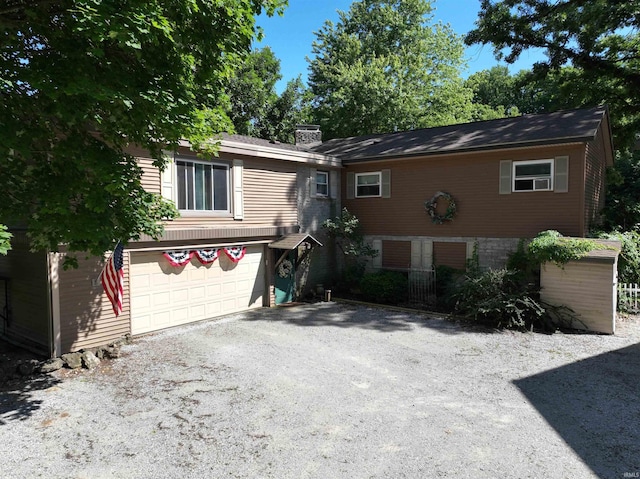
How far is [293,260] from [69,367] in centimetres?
807

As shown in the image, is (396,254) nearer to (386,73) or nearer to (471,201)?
(471,201)

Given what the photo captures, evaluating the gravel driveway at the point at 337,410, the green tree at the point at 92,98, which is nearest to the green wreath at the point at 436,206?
the gravel driveway at the point at 337,410

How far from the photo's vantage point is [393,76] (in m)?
30.3

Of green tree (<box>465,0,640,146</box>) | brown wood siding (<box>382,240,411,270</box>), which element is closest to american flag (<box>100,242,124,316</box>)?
brown wood siding (<box>382,240,411,270</box>)

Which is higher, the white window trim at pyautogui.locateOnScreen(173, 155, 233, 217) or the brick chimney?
the brick chimney

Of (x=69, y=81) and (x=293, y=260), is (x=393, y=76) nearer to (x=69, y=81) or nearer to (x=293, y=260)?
(x=293, y=260)

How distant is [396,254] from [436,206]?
2479 mm

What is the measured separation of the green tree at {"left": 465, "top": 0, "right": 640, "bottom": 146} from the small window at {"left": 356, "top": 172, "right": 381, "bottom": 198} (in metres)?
9.76

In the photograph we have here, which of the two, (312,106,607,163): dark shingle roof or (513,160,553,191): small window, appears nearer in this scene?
(312,106,607,163): dark shingle roof

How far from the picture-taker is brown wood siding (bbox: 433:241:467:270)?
14.8 meters

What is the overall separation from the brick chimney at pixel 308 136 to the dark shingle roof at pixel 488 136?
323 cm

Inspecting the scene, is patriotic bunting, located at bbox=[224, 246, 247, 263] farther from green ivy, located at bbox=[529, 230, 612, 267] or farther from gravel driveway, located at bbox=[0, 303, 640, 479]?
green ivy, located at bbox=[529, 230, 612, 267]

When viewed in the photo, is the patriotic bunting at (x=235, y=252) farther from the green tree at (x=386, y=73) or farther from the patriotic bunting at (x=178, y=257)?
the green tree at (x=386, y=73)

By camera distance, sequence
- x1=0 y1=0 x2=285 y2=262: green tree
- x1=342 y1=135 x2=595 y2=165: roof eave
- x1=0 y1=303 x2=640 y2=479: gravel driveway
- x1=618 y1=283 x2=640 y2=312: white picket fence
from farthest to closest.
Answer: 1. x1=618 y1=283 x2=640 y2=312: white picket fence
2. x1=342 y1=135 x2=595 y2=165: roof eave
3. x1=0 y1=0 x2=285 y2=262: green tree
4. x1=0 y1=303 x2=640 y2=479: gravel driveway
